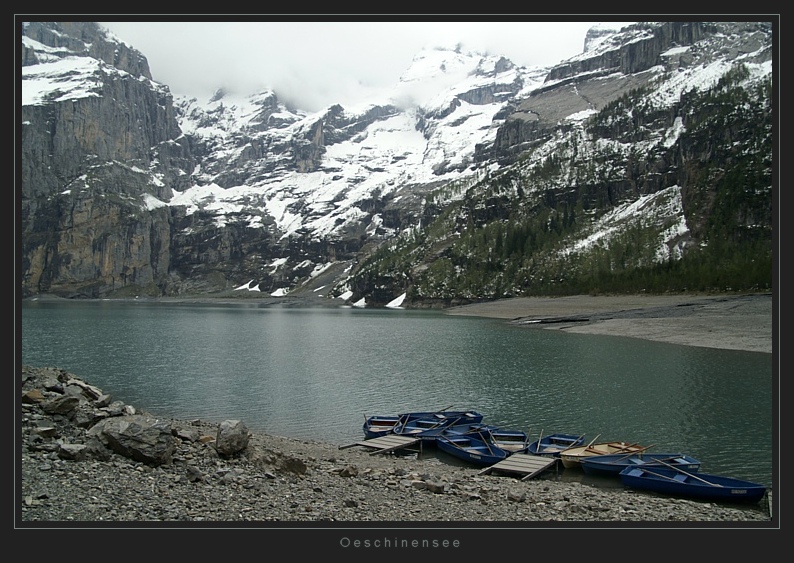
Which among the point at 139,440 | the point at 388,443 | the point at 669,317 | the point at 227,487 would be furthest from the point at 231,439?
the point at 669,317

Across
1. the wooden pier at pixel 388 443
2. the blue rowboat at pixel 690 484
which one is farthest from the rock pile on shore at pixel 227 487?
the wooden pier at pixel 388 443

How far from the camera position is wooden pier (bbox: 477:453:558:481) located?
21.6 metres

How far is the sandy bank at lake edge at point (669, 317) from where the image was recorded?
6562 centimetres

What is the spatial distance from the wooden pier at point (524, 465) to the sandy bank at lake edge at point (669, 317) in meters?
44.0

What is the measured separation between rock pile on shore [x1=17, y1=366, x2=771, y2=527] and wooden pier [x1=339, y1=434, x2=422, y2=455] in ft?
15.8

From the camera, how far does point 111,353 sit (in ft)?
196

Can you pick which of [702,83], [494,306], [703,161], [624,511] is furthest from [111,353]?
[702,83]

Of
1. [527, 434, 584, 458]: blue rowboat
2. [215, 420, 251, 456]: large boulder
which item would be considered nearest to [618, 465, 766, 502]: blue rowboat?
[527, 434, 584, 458]: blue rowboat

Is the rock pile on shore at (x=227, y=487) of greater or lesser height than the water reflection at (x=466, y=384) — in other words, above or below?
above

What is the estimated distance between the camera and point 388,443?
85.1ft

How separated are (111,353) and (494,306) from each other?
10729 centimetres

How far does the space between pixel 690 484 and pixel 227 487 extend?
1481cm

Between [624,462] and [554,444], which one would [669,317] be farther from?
[624,462]

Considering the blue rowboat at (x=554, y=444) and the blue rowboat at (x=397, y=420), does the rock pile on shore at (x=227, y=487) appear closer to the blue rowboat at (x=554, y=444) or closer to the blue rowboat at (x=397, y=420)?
the blue rowboat at (x=554, y=444)
